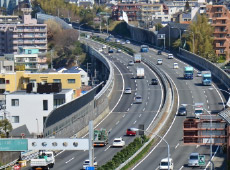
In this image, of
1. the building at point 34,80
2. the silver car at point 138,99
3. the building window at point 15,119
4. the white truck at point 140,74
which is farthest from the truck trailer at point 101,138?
the white truck at point 140,74

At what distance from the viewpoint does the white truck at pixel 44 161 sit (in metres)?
65.2

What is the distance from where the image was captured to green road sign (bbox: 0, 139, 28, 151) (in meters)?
47.4

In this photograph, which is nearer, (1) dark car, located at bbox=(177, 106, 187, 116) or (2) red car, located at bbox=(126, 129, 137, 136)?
(2) red car, located at bbox=(126, 129, 137, 136)

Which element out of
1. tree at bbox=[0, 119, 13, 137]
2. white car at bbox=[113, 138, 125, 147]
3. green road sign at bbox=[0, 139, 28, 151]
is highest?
green road sign at bbox=[0, 139, 28, 151]

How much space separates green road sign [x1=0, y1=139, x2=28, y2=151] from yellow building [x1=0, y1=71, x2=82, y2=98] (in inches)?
2264

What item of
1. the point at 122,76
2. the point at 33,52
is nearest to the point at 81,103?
the point at 122,76

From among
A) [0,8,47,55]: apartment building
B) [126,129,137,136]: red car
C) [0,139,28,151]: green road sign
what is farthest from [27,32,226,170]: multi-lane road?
[0,8,47,55]: apartment building

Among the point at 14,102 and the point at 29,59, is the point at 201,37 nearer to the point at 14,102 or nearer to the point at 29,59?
the point at 29,59

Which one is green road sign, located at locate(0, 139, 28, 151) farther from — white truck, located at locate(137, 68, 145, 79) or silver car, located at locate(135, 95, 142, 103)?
white truck, located at locate(137, 68, 145, 79)

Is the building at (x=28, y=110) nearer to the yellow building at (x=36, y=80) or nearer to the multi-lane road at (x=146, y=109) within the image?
the multi-lane road at (x=146, y=109)

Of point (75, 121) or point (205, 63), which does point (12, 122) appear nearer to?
point (75, 121)

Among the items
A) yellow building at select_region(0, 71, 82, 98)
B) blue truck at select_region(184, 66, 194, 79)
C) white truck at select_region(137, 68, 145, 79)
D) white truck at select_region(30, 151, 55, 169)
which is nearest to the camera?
white truck at select_region(30, 151, 55, 169)

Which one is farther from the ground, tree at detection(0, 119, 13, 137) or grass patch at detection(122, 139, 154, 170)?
tree at detection(0, 119, 13, 137)

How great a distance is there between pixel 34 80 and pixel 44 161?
45977 millimetres
